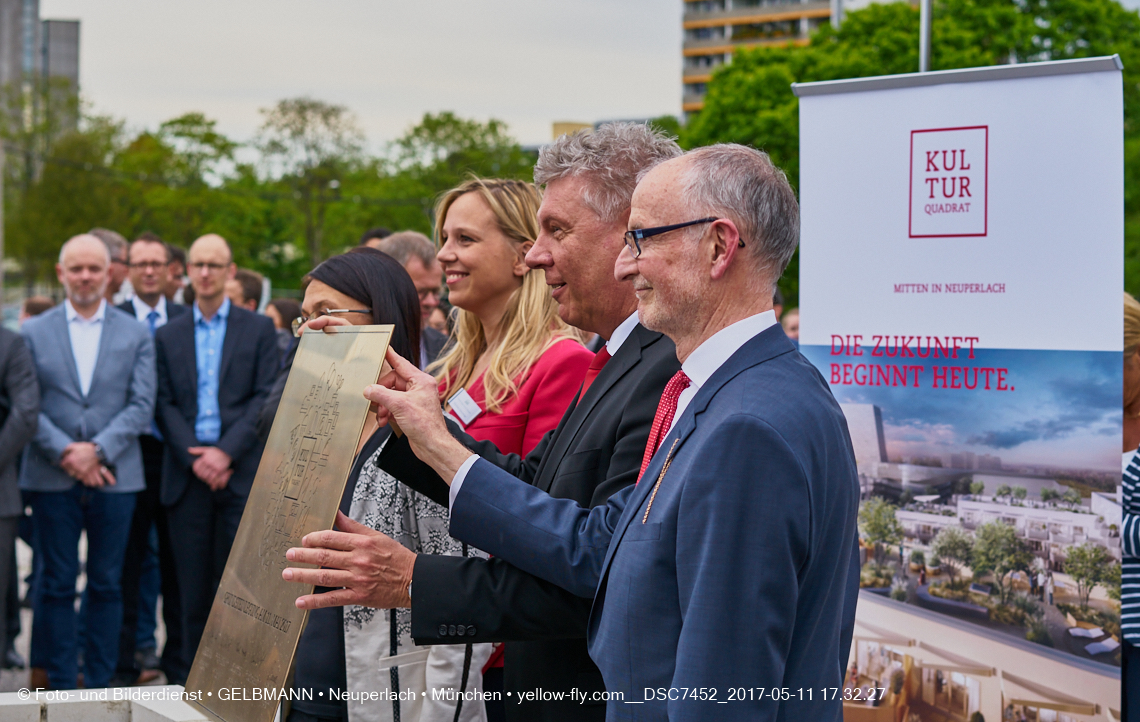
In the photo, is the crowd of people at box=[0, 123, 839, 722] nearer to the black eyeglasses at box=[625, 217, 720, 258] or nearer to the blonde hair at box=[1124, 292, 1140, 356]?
the black eyeglasses at box=[625, 217, 720, 258]

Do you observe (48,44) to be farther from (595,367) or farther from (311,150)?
(595,367)

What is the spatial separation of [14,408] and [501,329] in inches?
142

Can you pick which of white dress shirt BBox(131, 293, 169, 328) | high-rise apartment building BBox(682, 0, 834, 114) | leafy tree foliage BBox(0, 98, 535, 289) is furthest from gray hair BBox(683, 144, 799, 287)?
high-rise apartment building BBox(682, 0, 834, 114)

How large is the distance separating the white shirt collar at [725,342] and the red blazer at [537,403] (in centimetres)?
87

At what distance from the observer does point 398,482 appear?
2.59 m

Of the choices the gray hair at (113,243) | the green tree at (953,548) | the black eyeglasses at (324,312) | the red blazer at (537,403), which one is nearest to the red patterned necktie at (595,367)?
the red blazer at (537,403)

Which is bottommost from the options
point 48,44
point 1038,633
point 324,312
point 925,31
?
point 1038,633

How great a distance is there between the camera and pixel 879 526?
3955mm

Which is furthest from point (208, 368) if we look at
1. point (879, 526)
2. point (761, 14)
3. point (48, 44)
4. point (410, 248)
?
point (48, 44)

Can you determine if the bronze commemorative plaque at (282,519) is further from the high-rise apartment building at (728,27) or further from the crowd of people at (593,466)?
the high-rise apartment building at (728,27)

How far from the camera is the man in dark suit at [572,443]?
204cm

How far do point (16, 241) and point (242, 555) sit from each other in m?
37.9

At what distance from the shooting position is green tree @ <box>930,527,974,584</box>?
147 inches

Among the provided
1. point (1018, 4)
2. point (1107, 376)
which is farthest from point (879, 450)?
point (1018, 4)
